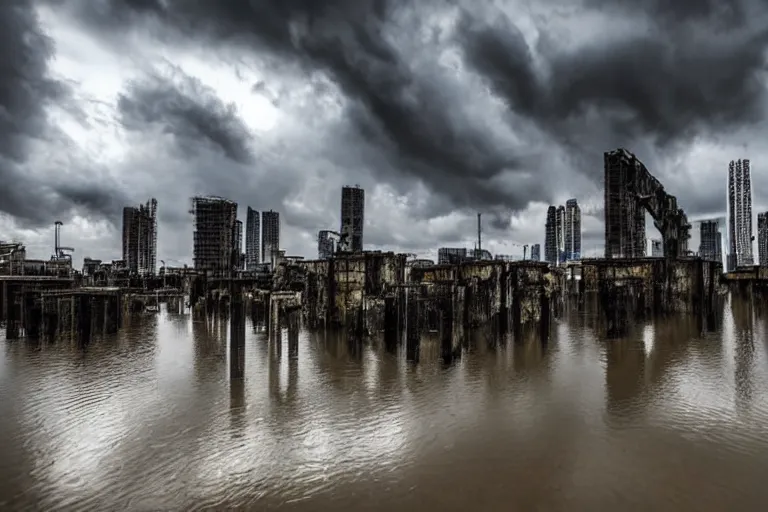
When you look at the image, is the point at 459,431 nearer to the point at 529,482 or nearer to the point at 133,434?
the point at 529,482

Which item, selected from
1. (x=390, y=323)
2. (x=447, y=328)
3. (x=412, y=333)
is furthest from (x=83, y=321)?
(x=447, y=328)

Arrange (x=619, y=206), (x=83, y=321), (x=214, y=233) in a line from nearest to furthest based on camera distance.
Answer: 1. (x=214, y=233)
2. (x=83, y=321)
3. (x=619, y=206)

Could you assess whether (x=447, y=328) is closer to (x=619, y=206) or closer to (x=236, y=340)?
(x=236, y=340)

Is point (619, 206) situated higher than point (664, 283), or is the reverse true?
point (619, 206)

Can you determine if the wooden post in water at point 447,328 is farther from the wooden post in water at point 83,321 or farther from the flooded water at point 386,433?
the wooden post in water at point 83,321

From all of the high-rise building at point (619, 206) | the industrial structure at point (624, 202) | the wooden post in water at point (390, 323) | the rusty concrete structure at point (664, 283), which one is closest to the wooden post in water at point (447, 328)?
the wooden post in water at point (390, 323)

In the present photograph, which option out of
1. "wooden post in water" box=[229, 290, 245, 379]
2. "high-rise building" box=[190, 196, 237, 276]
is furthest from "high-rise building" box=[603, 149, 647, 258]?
"wooden post in water" box=[229, 290, 245, 379]

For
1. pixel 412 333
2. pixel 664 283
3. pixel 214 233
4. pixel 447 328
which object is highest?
pixel 214 233
